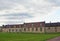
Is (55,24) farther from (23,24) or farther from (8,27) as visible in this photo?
(8,27)

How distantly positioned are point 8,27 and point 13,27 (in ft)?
16.2

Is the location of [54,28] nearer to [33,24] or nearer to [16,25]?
[33,24]

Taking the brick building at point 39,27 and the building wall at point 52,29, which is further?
the brick building at point 39,27

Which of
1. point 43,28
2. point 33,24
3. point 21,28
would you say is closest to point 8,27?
point 21,28

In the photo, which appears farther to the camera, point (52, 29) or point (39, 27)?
point (39, 27)

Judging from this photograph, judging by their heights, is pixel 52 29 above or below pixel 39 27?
below

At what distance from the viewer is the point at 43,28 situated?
9494 cm

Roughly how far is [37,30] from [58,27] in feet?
38.6

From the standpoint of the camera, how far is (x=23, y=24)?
106m

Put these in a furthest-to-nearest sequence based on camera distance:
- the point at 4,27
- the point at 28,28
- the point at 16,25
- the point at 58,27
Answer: the point at 4,27
the point at 16,25
the point at 28,28
the point at 58,27

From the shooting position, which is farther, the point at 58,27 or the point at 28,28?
the point at 28,28

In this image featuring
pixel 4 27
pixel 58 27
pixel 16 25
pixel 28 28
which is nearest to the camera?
pixel 58 27

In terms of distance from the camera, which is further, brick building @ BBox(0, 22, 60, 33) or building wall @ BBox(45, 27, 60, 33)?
brick building @ BBox(0, 22, 60, 33)

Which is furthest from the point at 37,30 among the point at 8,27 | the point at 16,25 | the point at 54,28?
the point at 8,27
